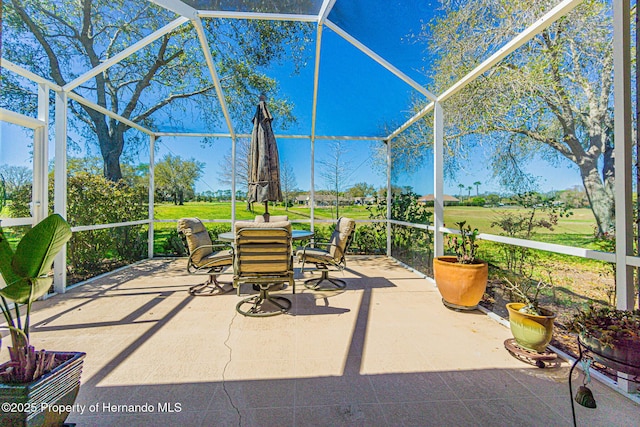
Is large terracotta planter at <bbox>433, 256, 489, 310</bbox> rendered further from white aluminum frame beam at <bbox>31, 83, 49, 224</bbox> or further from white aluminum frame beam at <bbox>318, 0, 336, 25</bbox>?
white aluminum frame beam at <bbox>31, 83, 49, 224</bbox>

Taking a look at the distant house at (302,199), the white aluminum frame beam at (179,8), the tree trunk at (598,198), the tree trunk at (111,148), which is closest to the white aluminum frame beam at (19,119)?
the white aluminum frame beam at (179,8)

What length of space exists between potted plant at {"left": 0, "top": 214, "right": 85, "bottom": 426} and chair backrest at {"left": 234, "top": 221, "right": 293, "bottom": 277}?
170cm

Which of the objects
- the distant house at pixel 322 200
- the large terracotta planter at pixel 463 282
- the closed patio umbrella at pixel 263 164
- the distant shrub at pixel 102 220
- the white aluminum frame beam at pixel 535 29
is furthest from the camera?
the distant house at pixel 322 200

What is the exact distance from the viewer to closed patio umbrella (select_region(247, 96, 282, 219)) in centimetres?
418

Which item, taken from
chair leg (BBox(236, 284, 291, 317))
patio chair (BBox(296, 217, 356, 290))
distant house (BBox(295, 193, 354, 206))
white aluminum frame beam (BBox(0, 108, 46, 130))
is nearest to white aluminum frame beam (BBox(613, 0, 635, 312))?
patio chair (BBox(296, 217, 356, 290))

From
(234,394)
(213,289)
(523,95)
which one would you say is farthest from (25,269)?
(523,95)

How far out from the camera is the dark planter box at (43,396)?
1371 mm

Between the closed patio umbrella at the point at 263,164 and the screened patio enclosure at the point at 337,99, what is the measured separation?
1.53m

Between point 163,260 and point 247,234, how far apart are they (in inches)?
182

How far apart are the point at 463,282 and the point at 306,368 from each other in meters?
2.14

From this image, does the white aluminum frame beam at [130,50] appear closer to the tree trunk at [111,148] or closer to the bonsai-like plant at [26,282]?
the tree trunk at [111,148]

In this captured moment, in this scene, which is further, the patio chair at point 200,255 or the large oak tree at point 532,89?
the patio chair at point 200,255

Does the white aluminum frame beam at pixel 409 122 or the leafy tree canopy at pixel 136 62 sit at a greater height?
the leafy tree canopy at pixel 136 62

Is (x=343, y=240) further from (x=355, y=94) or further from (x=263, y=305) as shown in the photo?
(x=355, y=94)
